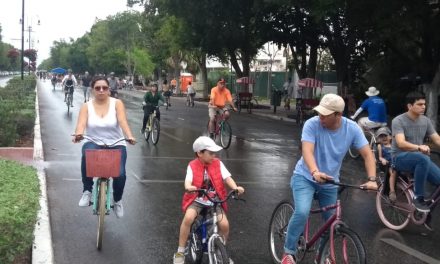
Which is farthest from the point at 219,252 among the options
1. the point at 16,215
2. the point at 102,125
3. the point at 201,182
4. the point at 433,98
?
the point at 433,98

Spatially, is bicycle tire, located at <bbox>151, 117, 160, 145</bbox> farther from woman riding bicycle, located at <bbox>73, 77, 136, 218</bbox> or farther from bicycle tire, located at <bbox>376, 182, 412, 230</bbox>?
woman riding bicycle, located at <bbox>73, 77, 136, 218</bbox>

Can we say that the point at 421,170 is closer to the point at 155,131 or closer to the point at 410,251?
the point at 410,251

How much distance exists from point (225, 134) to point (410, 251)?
899cm

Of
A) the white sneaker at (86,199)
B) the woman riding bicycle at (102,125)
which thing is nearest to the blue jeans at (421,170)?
the woman riding bicycle at (102,125)

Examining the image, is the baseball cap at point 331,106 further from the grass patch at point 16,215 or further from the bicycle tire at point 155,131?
the bicycle tire at point 155,131

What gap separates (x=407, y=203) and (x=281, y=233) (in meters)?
2.35

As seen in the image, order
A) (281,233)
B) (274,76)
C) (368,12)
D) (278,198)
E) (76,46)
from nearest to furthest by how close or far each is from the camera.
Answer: (281,233) < (278,198) < (368,12) < (274,76) < (76,46)

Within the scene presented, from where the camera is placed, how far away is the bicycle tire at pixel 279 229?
5.52m

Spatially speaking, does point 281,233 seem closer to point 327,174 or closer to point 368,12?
point 327,174

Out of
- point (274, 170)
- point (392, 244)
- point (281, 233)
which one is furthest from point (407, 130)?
point (274, 170)

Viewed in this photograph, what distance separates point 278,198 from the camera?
29.3 ft

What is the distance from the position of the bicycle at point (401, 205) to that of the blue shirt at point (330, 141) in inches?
95.8

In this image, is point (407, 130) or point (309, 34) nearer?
point (407, 130)

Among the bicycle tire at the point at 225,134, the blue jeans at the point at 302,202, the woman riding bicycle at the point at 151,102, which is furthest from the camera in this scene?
the woman riding bicycle at the point at 151,102
